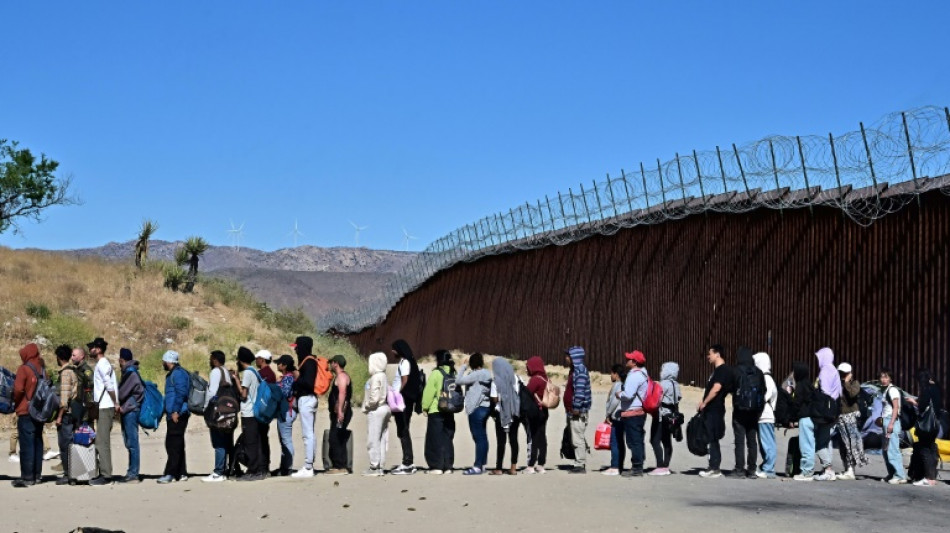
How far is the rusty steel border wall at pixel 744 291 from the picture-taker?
19141 mm

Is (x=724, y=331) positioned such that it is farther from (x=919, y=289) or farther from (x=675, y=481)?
Answer: (x=675, y=481)

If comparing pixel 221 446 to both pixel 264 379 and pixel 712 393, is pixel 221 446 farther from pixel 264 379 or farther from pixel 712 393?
pixel 712 393

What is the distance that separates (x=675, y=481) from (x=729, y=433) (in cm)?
524

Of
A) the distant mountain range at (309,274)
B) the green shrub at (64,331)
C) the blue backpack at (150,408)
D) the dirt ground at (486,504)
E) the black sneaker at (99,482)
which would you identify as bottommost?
the dirt ground at (486,504)

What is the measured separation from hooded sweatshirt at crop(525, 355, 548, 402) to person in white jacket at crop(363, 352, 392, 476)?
5.50ft

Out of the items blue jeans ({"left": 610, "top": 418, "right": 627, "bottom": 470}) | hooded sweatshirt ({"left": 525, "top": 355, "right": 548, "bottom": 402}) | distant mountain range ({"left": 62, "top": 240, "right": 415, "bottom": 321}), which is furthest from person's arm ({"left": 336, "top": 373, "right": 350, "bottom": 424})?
distant mountain range ({"left": 62, "top": 240, "right": 415, "bottom": 321})

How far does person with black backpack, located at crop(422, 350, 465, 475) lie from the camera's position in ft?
49.4

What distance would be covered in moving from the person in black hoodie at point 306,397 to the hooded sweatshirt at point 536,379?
97.6 inches

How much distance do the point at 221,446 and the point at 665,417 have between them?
505 centimetres

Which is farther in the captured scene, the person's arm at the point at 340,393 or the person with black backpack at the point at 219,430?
the person's arm at the point at 340,393

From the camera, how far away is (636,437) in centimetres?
1495

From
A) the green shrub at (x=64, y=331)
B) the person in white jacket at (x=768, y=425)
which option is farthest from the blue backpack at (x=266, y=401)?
the green shrub at (x=64, y=331)

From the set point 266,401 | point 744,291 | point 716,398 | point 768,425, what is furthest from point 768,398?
point 744,291

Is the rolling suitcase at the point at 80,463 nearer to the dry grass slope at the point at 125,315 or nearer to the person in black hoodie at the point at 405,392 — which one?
the person in black hoodie at the point at 405,392
